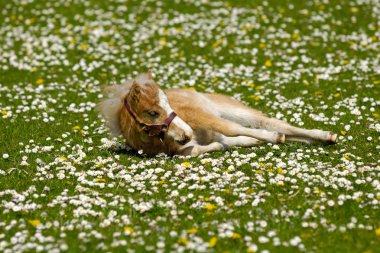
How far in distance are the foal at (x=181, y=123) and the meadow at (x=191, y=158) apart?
261 mm

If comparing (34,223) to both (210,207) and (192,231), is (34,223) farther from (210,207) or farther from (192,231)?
(210,207)

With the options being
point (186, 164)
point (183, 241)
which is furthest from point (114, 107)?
point (183, 241)

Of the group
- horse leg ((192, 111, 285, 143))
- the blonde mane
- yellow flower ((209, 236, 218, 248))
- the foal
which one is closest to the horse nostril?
the foal

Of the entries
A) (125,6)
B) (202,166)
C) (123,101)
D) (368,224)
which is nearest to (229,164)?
(202,166)

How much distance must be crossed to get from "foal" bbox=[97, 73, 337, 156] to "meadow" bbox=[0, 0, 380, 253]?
10.3 inches

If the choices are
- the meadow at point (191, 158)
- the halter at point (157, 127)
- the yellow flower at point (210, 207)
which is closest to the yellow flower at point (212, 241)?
the meadow at point (191, 158)

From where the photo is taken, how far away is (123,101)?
1008 cm

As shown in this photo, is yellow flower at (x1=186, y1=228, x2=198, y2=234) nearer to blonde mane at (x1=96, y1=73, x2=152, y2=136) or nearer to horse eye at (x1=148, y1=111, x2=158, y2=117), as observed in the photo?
horse eye at (x1=148, y1=111, x2=158, y2=117)

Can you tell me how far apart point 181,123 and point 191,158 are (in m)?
0.80

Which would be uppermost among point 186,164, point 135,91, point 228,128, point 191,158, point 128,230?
point 135,91

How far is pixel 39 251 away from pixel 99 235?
2.37ft

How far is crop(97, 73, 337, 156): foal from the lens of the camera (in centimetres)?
947

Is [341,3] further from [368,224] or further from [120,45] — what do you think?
[368,224]

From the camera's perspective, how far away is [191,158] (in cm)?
991
